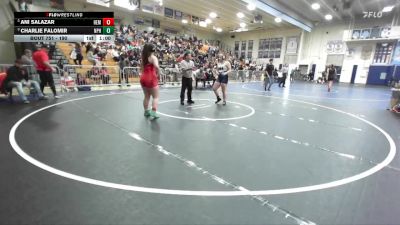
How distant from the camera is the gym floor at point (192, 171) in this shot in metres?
2.35

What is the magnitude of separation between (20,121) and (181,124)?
12.0 feet

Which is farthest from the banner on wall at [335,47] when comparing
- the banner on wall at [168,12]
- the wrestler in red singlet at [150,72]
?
the wrestler in red singlet at [150,72]

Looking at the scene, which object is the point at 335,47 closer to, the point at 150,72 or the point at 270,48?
the point at 270,48

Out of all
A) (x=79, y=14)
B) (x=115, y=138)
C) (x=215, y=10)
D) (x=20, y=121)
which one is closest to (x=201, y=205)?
(x=115, y=138)

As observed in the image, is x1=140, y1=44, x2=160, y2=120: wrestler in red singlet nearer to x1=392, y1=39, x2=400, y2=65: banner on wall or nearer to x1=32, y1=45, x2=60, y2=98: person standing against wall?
x1=32, y1=45, x2=60, y2=98: person standing against wall

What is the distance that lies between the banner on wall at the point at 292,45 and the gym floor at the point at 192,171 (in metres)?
26.4

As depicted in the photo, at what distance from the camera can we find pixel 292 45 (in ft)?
99.7

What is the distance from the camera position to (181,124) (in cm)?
564

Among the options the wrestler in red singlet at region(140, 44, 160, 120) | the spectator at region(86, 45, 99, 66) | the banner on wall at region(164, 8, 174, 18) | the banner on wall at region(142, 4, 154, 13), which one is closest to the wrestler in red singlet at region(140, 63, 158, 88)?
the wrestler in red singlet at region(140, 44, 160, 120)
